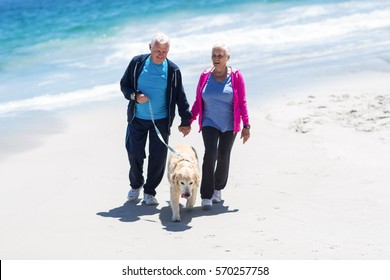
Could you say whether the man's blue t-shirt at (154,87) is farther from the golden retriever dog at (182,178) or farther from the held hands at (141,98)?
the golden retriever dog at (182,178)

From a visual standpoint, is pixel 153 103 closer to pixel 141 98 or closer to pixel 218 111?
pixel 141 98

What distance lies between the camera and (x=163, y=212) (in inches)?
262

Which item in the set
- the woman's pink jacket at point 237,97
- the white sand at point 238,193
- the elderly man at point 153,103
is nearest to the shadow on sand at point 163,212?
the white sand at point 238,193

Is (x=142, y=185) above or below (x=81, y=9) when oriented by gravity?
below

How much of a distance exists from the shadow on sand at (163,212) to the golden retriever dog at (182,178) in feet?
0.29

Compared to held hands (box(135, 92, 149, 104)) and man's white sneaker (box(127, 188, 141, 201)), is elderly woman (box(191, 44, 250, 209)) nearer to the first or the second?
held hands (box(135, 92, 149, 104))

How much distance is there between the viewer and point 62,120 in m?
10.3

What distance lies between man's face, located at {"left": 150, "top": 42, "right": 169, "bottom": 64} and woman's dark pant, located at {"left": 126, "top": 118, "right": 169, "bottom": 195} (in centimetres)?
63

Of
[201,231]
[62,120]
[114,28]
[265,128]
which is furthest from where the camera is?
[114,28]

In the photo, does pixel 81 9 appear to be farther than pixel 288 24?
Yes

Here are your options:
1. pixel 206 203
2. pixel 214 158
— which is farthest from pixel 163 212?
pixel 214 158

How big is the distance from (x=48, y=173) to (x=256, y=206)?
268cm

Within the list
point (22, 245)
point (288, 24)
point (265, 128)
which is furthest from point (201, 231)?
point (288, 24)

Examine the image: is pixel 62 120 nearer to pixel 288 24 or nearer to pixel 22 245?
pixel 22 245
